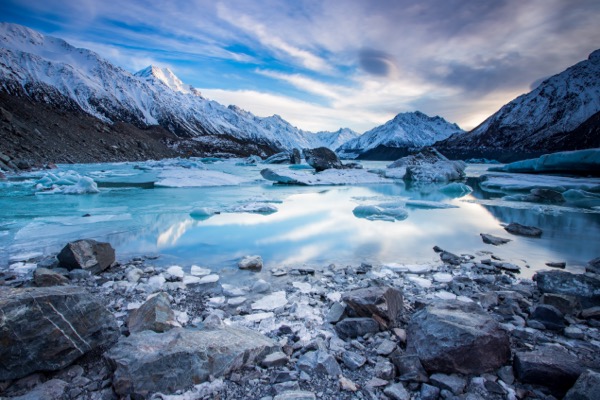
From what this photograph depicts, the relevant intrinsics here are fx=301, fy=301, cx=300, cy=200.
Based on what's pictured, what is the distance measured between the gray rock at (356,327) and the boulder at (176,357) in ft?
2.14

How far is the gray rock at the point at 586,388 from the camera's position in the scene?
1.69m

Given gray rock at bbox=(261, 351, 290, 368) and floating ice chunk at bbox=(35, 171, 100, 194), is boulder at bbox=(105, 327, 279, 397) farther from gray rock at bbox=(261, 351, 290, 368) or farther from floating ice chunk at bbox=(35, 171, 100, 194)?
floating ice chunk at bbox=(35, 171, 100, 194)

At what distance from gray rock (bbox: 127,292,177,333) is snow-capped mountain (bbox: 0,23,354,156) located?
7444 centimetres

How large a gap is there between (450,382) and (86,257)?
172 inches

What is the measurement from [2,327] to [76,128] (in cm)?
4878

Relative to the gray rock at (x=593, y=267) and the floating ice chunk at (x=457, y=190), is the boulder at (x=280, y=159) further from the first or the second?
the gray rock at (x=593, y=267)

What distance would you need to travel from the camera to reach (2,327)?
1.90 m

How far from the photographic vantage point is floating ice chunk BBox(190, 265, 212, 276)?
419cm

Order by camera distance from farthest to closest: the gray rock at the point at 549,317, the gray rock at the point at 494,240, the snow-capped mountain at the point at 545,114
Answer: the snow-capped mountain at the point at 545,114 → the gray rock at the point at 494,240 → the gray rock at the point at 549,317

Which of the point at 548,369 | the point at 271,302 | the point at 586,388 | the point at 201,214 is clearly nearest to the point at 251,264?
the point at 271,302

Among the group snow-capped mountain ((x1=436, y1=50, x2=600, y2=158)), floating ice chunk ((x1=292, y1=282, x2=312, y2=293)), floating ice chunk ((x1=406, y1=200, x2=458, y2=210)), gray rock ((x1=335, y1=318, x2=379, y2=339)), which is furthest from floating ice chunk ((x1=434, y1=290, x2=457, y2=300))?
snow-capped mountain ((x1=436, y1=50, x2=600, y2=158))

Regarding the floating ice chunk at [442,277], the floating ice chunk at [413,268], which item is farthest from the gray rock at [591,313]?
the floating ice chunk at [413,268]

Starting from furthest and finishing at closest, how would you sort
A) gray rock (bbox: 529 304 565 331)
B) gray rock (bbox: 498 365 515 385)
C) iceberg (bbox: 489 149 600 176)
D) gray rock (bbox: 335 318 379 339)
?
iceberg (bbox: 489 149 600 176) → gray rock (bbox: 529 304 565 331) → gray rock (bbox: 335 318 379 339) → gray rock (bbox: 498 365 515 385)

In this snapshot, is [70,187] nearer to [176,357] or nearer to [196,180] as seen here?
[196,180]
